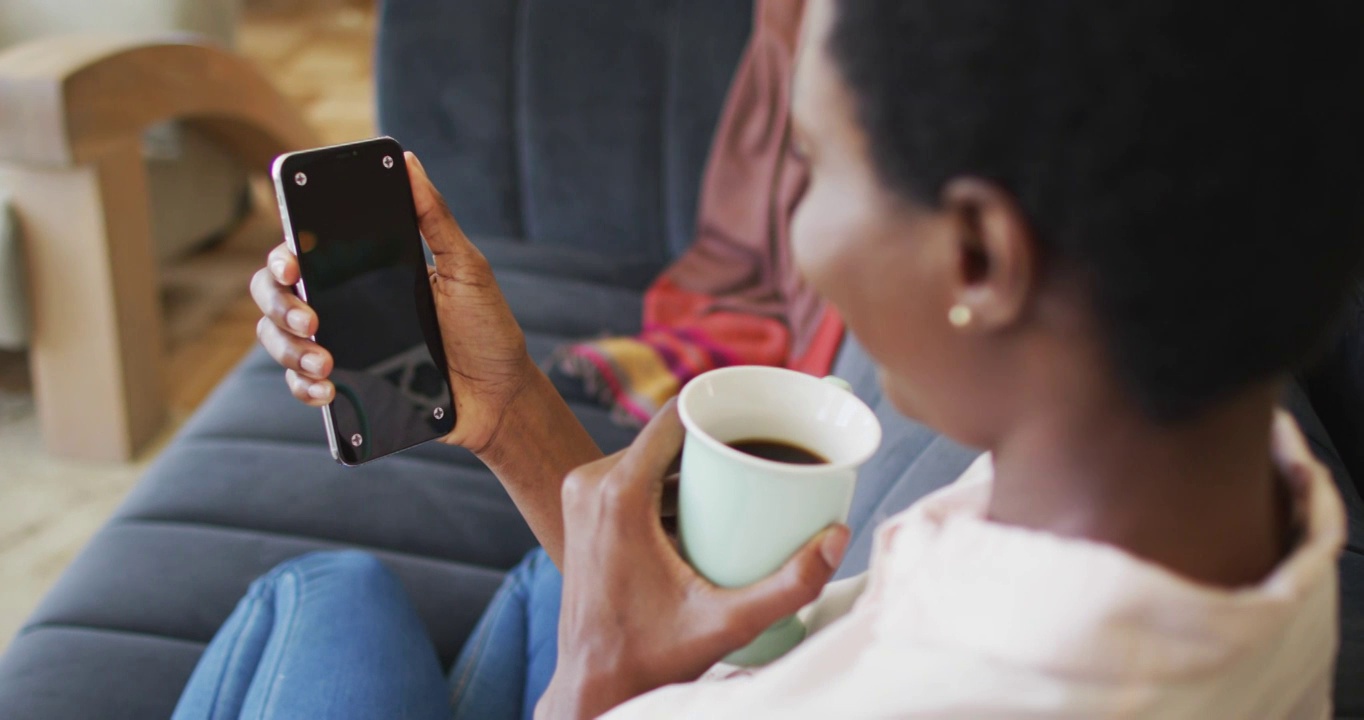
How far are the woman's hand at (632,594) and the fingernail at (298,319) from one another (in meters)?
0.29

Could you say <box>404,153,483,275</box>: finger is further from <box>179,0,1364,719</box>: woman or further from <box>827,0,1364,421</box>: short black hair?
<box>827,0,1364,421</box>: short black hair

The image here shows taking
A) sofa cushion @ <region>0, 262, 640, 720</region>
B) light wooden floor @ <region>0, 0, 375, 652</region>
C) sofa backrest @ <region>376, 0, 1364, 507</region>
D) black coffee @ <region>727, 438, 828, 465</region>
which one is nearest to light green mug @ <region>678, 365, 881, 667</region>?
black coffee @ <region>727, 438, 828, 465</region>

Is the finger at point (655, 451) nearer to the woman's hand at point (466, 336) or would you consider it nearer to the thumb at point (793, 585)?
the thumb at point (793, 585)

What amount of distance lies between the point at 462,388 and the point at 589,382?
20.7 inches

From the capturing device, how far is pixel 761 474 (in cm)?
52

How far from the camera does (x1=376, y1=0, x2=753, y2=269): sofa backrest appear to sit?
67.0 inches

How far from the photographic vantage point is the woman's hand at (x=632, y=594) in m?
0.58

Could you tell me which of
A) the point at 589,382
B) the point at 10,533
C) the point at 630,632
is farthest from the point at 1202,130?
the point at 10,533

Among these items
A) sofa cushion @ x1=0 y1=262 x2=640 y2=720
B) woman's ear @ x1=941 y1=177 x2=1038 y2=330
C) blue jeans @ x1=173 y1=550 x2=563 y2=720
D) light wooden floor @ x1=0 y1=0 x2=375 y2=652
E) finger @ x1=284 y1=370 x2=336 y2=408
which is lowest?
light wooden floor @ x1=0 y1=0 x2=375 y2=652

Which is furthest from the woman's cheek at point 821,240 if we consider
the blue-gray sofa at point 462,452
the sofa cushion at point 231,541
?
the sofa cushion at point 231,541

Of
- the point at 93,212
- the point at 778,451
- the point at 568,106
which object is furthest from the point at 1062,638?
the point at 93,212

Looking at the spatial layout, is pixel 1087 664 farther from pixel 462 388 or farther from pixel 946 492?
pixel 462 388

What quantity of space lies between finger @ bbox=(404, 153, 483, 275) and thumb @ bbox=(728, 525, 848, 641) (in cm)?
41

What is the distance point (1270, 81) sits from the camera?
34 centimetres
